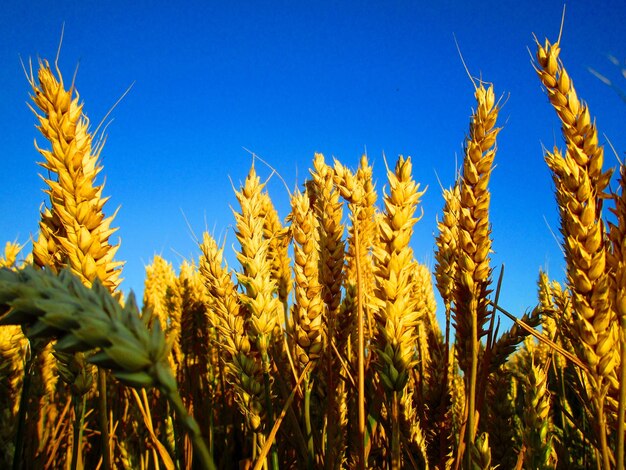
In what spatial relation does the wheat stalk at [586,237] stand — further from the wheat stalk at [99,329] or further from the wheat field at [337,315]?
the wheat stalk at [99,329]

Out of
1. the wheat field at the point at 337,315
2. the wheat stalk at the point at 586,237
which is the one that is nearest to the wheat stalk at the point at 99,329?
the wheat field at the point at 337,315

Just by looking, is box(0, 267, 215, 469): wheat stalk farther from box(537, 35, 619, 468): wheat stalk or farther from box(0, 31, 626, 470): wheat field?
box(537, 35, 619, 468): wheat stalk

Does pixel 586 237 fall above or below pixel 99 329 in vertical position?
above

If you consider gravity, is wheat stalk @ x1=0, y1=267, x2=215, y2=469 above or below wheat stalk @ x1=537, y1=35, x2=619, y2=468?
below

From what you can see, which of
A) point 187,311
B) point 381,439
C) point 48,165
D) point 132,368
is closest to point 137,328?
point 132,368

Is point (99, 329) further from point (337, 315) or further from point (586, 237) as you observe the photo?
point (337, 315)

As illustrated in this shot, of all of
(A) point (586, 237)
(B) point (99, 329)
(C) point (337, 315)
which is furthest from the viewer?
(C) point (337, 315)

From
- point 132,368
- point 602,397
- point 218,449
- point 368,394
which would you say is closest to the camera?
point 132,368

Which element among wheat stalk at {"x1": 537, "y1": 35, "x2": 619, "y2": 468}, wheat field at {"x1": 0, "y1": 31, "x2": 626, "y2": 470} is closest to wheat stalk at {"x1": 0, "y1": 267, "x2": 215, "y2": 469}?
wheat field at {"x1": 0, "y1": 31, "x2": 626, "y2": 470}

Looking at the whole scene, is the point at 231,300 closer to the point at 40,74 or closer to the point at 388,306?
the point at 388,306

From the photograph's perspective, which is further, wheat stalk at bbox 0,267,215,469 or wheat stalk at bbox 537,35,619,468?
wheat stalk at bbox 537,35,619,468

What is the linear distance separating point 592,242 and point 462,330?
0.77 metres

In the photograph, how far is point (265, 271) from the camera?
2264 mm

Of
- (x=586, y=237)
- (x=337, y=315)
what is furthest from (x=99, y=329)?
(x=337, y=315)
